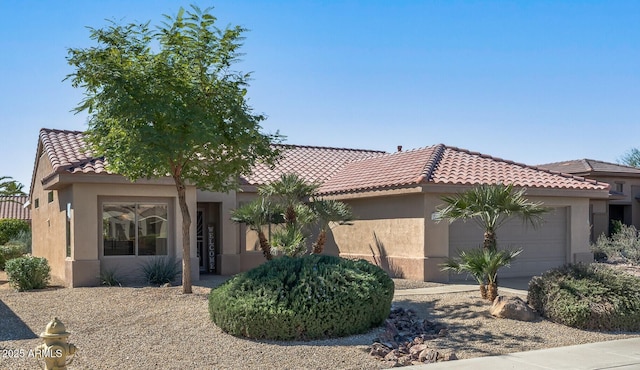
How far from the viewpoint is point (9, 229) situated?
33.0 meters

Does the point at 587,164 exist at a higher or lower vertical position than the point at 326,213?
higher

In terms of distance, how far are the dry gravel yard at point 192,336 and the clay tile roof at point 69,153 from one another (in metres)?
3.56

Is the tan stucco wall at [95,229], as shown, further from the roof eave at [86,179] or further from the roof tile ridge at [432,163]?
the roof tile ridge at [432,163]

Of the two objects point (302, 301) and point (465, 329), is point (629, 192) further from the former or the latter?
point (302, 301)

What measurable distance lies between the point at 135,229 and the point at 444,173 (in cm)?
856

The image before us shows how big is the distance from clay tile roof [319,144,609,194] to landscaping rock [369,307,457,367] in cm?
637

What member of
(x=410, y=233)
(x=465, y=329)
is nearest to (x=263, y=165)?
(x=410, y=233)

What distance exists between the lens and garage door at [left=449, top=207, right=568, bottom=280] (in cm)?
1861

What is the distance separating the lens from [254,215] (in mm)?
16766

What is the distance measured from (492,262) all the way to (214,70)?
264 inches

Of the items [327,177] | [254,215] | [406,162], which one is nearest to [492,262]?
[254,215]

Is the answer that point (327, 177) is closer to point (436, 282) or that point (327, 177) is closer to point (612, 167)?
point (436, 282)

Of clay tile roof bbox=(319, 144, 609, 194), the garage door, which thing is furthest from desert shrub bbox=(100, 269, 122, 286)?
the garage door

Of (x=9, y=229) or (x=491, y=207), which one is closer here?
(x=491, y=207)
